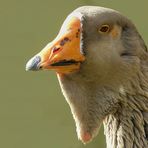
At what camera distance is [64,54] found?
148 inches

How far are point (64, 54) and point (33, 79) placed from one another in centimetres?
277

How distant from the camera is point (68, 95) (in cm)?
386

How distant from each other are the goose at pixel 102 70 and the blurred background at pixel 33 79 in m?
2.35

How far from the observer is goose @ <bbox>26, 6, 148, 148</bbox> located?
3.79 m

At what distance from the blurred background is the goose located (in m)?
2.35

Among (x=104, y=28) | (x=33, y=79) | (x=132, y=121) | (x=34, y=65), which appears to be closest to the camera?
(x=34, y=65)

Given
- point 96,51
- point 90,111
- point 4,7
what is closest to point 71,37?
point 96,51

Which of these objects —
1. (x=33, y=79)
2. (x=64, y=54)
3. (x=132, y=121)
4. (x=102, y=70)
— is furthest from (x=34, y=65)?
(x=33, y=79)

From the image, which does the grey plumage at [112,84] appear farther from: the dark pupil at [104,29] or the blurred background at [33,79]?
the blurred background at [33,79]

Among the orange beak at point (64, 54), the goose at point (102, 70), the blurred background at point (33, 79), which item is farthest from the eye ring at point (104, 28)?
the blurred background at point (33, 79)

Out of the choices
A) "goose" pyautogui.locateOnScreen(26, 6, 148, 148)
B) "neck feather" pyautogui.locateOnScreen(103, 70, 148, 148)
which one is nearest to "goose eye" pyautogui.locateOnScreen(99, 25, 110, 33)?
"goose" pyautogui.locateOnScreen(26, 6, 148, 148)

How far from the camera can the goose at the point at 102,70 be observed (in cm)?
379

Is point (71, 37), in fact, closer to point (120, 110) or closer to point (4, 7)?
point (120, 110)

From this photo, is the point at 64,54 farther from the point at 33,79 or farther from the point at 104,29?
the point at 33,79
